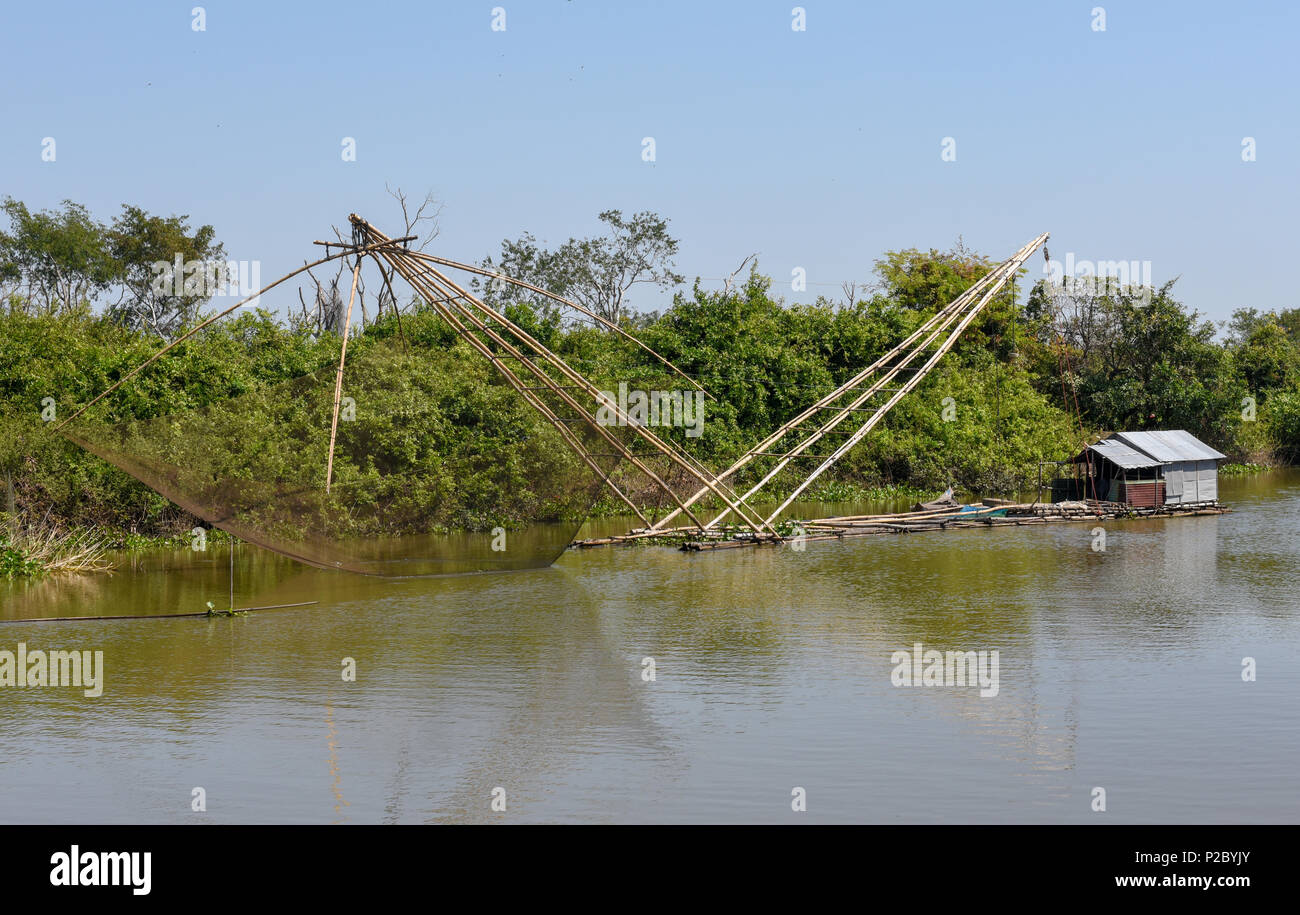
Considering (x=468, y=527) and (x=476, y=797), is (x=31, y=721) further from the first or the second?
(x=468, y=527)

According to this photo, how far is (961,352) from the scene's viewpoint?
36.5 meters

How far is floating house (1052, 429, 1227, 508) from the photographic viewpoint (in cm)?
2484

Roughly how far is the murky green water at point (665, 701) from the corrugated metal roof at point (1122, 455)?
697 cm

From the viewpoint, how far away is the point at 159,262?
48.6 metres

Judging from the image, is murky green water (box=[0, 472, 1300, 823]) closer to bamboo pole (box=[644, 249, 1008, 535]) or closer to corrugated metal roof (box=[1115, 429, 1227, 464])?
bamboo pole (box=[644, 249, 1008, 535])

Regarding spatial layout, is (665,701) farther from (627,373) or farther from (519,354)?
(627,373)

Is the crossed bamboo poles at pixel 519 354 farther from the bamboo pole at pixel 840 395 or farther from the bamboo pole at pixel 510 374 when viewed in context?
the bamboo pole at pixel 840 395

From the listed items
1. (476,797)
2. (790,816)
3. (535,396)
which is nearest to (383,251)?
(535,396)

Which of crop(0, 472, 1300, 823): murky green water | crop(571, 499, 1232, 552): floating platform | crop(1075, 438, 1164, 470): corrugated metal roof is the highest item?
crop(1075, 438, 1164, 470): corrugated metal roof

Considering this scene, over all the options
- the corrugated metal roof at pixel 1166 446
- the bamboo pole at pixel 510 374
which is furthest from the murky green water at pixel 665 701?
the corrugated metal roof at pixel 1166 446

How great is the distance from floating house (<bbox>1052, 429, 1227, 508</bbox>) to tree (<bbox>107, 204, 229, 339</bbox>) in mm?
34423

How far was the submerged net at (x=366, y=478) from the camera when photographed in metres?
14.7

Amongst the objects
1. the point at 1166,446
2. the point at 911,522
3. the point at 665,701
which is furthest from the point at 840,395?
the point at 665,701

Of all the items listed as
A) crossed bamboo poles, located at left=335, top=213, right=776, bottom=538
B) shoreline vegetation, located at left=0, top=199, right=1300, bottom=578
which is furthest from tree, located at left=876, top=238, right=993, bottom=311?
crossed bamboo poles, located at left=335, top=213, right=776, bottom=538
